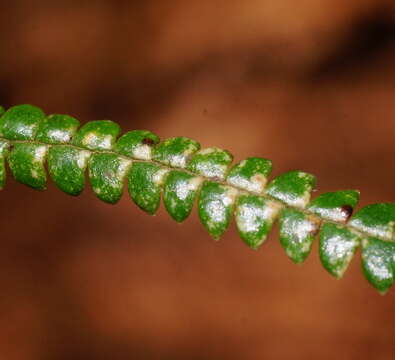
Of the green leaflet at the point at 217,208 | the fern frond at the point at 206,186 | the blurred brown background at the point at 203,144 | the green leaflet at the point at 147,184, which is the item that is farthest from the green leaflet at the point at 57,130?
A: the blurred brown background at the point at 203,144

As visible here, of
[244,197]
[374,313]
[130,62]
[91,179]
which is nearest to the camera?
[244,197]

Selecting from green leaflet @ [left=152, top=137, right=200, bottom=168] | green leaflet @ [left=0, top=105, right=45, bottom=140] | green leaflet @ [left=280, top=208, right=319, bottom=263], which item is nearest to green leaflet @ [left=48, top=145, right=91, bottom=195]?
green leaflet @ [left=0, top=105, right=45, bottom=140]

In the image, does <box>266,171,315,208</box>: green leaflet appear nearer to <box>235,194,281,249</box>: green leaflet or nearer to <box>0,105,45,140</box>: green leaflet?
<box>235,194,281,249</box>: green leaflet

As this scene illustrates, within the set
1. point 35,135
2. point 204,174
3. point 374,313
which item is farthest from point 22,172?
point 374,313

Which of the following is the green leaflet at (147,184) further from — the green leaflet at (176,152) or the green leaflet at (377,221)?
the green leaflet at (377,221)

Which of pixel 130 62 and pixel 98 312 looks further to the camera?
pixel 130 62

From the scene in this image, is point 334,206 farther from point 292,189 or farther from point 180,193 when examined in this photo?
point 180,193

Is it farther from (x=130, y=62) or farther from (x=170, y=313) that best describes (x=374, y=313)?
(x=130, y=62)

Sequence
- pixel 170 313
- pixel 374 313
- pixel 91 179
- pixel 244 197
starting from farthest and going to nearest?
1. pixel 170 313
2. pixel 374 313
3. pixel 91 179
4. pixel 244 197
